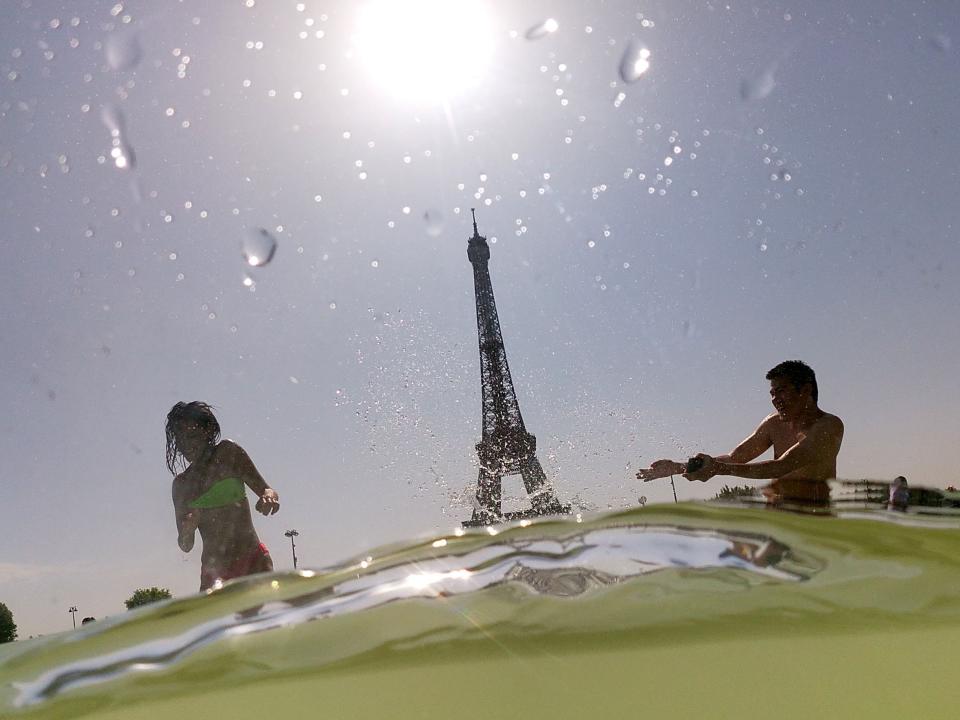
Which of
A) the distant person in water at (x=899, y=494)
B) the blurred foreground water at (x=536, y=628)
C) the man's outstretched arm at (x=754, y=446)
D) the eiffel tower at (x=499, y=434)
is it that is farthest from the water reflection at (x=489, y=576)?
the eiffel tower at (x=499, y=434)

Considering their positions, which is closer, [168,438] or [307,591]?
[307,591]

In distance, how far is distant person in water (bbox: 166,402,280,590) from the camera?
14.1 ft

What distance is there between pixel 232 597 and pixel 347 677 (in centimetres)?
63

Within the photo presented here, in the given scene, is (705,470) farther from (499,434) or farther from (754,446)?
(499,434)

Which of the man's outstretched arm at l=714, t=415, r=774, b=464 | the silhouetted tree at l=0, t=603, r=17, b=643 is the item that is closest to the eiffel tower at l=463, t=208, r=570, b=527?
the man's outstretched arm at l=714, t=415, r=774, b=464

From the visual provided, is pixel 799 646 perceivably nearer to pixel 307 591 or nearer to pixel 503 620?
pixel 503 620

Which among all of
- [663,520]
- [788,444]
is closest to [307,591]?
[663,520]

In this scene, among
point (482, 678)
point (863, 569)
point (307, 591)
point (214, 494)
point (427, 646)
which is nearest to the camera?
point (482, 678)

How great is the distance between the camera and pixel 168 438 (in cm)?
435

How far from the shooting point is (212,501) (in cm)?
431

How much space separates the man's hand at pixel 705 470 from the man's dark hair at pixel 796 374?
71 cm

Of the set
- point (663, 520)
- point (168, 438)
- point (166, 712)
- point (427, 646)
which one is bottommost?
point (166, 712)

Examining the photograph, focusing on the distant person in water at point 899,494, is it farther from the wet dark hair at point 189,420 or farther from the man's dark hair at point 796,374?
the wet dark hair at point 189,420

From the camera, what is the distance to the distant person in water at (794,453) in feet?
12.9
